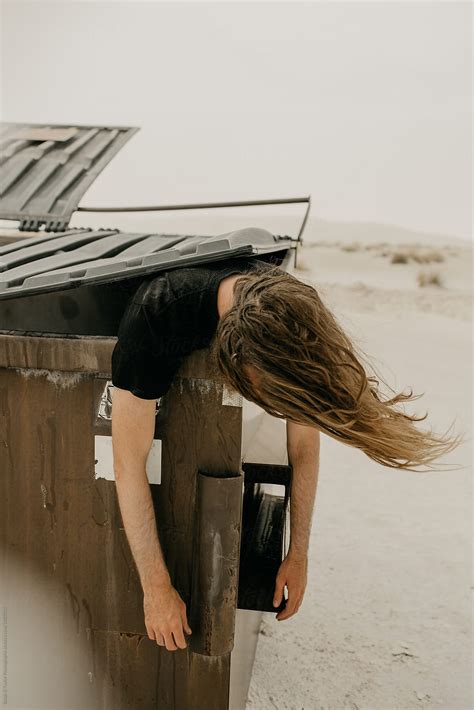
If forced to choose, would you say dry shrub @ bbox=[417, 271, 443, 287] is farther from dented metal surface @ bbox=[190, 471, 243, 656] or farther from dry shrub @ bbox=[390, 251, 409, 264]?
dented metal surface @ bbox=[190, 471, 243, 656]

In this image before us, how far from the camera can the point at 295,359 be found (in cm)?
171

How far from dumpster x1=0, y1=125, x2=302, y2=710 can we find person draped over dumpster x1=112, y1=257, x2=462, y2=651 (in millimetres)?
81

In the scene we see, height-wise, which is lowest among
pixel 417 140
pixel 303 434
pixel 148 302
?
pixel 303 434

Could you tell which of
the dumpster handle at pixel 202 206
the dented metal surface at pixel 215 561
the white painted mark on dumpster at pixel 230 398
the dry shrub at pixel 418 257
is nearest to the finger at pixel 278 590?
the dented metal surface at pixel 215 561

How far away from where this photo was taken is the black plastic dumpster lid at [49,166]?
4262mm

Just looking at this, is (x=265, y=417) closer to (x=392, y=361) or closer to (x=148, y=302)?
(x=148, y=302)

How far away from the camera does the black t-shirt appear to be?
5.67ft

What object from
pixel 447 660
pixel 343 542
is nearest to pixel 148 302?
pixel 447 660

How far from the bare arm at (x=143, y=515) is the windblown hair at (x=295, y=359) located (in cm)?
27

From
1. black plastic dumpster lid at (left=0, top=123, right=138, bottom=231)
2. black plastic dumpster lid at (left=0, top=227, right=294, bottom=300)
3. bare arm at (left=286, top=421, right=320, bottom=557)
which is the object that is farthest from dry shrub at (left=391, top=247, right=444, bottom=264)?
bare arm at (left=286, top=421, right=320, bottom=557)

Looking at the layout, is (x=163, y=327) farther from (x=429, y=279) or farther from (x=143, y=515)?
(x=429, y=279)

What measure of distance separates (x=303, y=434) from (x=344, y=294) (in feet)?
48.5

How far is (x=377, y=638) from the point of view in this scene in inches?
129

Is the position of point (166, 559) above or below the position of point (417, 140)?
below
